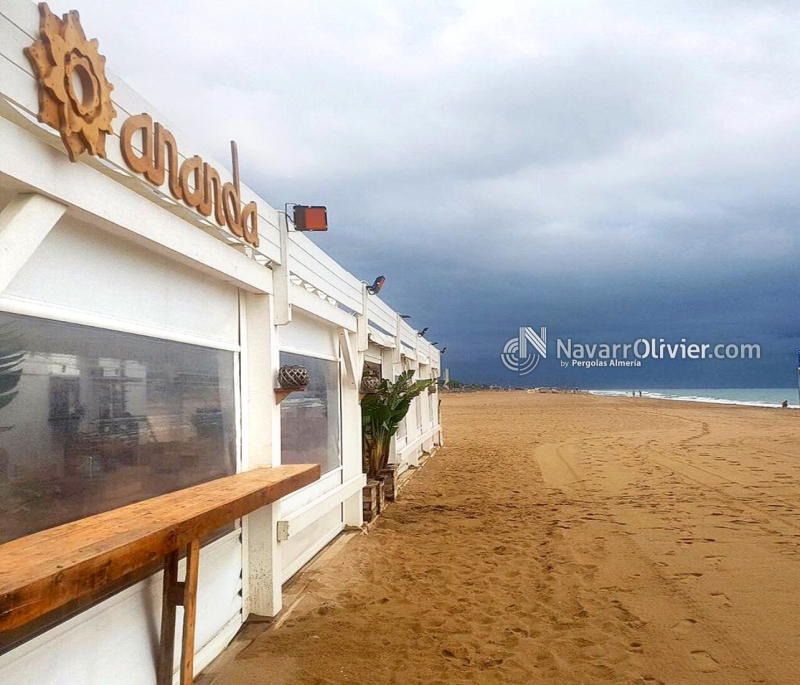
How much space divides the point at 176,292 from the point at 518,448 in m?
15.3

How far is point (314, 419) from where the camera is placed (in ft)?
21.7

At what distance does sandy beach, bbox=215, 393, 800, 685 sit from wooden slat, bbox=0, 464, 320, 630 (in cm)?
121

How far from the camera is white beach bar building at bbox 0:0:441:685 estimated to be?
8.14 feet

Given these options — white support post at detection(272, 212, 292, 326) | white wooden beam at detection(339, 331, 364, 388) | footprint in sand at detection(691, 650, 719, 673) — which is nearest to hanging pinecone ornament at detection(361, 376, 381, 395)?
white wooden beam at detection(339, 331, 364, 388)

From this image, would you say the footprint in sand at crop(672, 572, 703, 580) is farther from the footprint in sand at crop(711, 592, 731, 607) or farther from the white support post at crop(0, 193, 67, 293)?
the white support post at crop(0, 193, 67, 293)

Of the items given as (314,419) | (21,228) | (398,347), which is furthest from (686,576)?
(398,347)

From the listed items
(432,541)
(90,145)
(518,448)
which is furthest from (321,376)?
(518,448)

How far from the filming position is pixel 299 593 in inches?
214

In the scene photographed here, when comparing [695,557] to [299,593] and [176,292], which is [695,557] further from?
[176,292]

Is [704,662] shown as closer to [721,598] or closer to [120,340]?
[721,598]

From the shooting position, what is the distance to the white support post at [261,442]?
15.6 feet

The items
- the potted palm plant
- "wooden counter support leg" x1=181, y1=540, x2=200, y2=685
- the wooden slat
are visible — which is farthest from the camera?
the potted palm plant

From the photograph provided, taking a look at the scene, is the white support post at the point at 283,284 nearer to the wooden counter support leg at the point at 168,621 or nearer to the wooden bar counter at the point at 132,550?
the wooden bar counter at the point at 132,550

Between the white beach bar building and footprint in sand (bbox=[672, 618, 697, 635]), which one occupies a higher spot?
the white beach bar building
